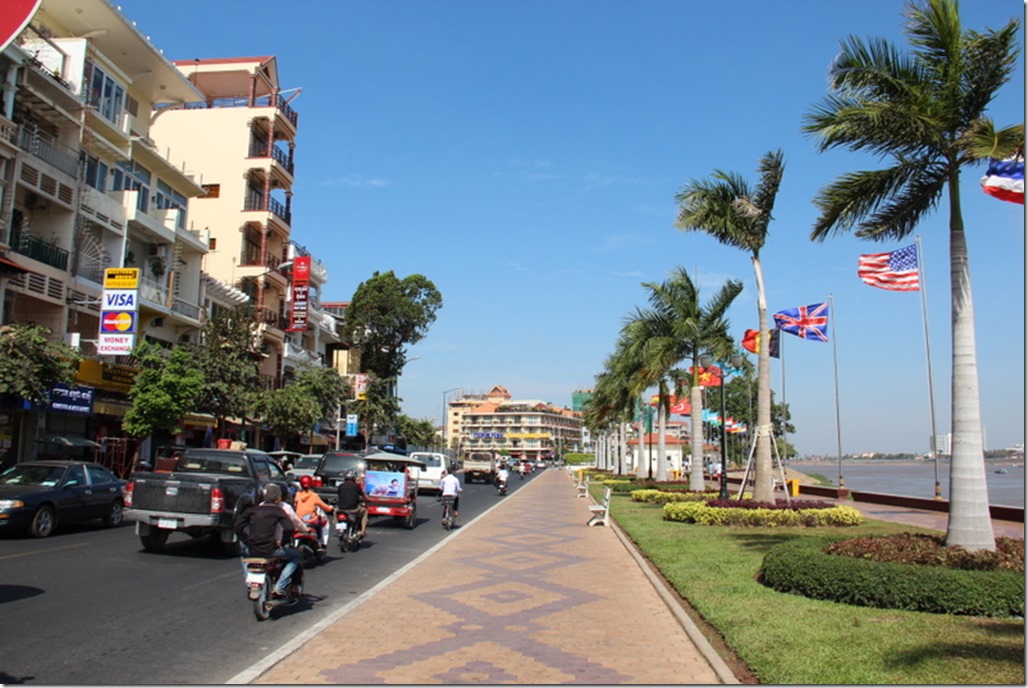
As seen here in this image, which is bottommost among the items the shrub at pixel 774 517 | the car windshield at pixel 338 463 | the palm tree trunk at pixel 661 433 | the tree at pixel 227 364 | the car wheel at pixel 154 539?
the car wheel at pixel 154 539

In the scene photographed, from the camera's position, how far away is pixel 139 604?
9539 millimetres

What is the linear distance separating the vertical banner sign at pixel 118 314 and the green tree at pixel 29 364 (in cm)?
430

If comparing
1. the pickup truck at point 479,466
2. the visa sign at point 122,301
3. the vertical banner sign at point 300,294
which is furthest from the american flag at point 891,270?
the pickup truck at point 479,466

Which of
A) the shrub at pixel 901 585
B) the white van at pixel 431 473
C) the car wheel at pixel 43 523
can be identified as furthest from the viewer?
the white van at pixel 431 473

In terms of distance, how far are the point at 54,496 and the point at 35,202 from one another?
1629 cm

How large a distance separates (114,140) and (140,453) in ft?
41.8

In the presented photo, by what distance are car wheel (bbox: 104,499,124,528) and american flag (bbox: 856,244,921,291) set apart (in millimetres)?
→ 19700

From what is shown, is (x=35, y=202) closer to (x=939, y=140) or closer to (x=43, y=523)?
(x=43, y=523)

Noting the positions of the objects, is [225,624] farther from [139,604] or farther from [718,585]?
[718,585]

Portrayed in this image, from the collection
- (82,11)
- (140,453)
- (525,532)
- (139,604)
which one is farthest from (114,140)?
(139,604)

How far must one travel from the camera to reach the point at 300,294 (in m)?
46.4

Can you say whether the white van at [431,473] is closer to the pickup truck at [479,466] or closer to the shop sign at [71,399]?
the shop sign at [71,399]

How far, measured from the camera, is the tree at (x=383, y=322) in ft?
217

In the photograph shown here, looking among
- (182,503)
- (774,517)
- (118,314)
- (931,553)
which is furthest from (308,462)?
(931,553)
